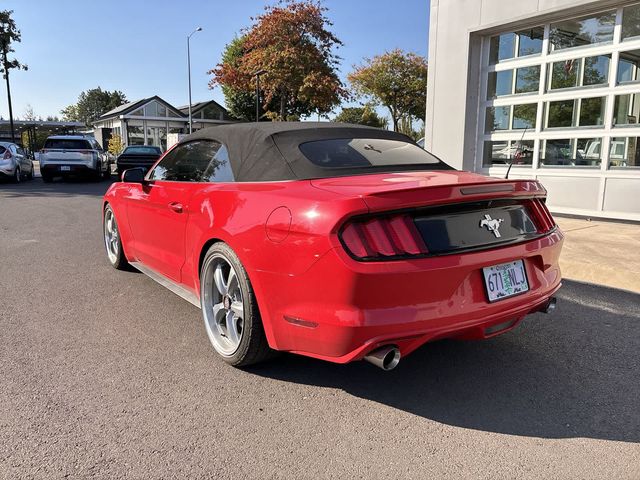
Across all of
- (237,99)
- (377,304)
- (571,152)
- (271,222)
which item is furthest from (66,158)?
(237,99)

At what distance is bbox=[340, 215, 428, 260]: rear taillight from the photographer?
2.42 meters

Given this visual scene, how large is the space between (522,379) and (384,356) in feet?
3.68

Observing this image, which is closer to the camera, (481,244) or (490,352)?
(481,244)

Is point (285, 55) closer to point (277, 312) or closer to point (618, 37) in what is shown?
point (618, 37)

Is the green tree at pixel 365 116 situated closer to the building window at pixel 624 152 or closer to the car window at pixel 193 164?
the building window at pixel 624 152

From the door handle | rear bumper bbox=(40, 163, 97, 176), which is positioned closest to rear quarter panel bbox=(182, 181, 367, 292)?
the door handle

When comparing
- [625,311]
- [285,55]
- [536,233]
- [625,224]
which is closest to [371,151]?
[536,233]

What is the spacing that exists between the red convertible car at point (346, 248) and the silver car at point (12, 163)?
16257 millimetres

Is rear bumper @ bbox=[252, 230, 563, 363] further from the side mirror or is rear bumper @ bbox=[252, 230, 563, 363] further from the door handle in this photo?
the side mirror

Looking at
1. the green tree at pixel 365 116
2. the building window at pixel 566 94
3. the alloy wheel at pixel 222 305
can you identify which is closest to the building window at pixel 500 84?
the building window at pixel 566 94

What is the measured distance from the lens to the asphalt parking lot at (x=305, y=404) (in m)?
2.25

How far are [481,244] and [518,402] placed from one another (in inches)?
35.1

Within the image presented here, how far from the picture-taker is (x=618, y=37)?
309 inches

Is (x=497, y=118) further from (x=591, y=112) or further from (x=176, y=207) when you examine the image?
(x=176, y=207)
